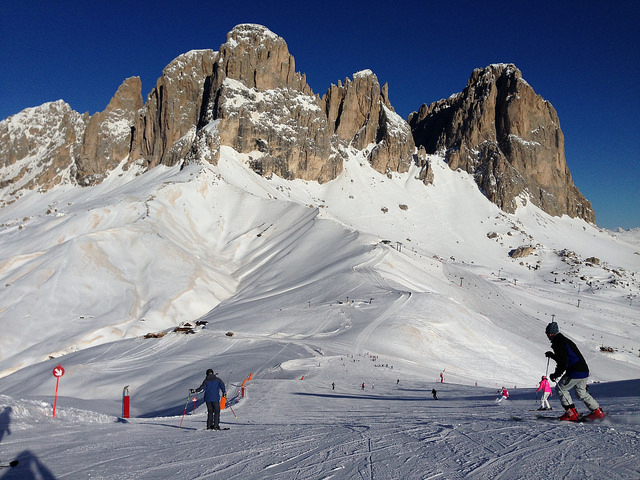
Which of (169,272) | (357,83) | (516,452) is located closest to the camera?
(516,452)

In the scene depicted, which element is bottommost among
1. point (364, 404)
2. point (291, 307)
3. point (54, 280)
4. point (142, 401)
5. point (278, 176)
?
point (142, 401)

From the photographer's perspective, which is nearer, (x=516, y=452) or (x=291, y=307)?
(x=516, y=452)

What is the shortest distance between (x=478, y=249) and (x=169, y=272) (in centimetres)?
6764

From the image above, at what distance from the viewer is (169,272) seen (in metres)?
46.6

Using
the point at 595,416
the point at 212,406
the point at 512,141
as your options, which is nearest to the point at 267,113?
the point at 512,141

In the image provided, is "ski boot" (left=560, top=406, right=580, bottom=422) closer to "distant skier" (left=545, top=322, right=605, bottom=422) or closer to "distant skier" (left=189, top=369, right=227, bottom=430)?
"distant skier" (left=545, top=322, right=605, bottom=422)

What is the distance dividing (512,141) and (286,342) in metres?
120

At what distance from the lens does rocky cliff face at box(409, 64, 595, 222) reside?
121562mm

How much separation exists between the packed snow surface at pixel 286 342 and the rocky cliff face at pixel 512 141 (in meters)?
31.7

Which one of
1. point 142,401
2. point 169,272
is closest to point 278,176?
point 169,272

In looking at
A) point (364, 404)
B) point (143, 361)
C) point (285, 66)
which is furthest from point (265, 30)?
point (364, 404)

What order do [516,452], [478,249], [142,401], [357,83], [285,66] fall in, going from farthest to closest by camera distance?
[357,83]
[285,66]
[478,249]
[142,401]
[516,452]

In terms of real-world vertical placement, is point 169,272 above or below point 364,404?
above

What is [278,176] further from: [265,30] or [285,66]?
[265,30]
